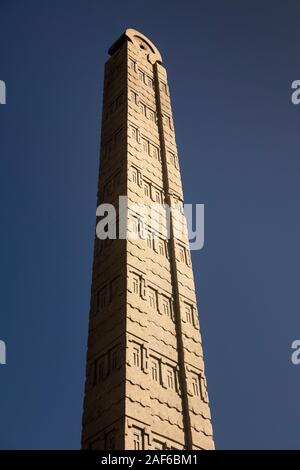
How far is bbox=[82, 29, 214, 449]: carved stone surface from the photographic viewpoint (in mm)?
11930

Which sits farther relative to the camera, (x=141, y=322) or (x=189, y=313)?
(x=189, y=313)

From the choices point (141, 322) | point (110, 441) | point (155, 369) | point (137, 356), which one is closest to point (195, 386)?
point (155, 369)

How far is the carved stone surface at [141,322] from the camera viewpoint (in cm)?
1193

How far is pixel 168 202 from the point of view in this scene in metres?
17.9

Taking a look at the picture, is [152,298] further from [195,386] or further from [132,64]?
[132,64]

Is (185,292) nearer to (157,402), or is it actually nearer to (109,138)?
(157,402)

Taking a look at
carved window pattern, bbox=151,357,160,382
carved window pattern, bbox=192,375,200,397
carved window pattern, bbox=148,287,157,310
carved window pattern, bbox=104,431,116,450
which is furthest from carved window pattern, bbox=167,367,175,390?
carved window pattern, bbox=104,431,116,450

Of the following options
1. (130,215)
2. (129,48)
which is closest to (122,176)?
(130,215)

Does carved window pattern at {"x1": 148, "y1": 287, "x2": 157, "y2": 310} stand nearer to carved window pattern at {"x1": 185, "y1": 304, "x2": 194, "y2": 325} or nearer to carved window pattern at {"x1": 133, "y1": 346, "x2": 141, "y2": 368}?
carved window pattern at {"x1": 185, "y1": 304, "x2": 194, "y2": 325}

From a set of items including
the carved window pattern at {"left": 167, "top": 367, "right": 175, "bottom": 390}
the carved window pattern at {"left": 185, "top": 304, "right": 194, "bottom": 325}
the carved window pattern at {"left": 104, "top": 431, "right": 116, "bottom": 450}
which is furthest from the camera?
the carved window pattern at {"left": 185, "top": 304, "right": 194, "bottom": 325}

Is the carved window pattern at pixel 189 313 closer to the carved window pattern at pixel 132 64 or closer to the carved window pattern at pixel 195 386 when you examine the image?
the carved window pattern at pixel 195 386

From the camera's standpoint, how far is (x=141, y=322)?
13.5 m

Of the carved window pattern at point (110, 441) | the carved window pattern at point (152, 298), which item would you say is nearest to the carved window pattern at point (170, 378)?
the carved window pattern at point (152, 298)
